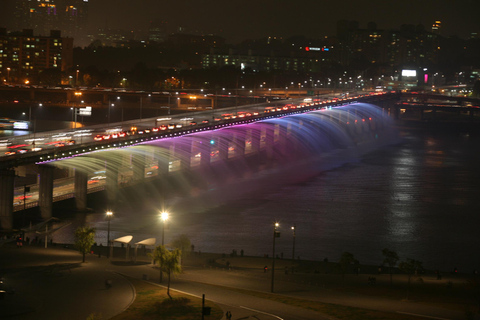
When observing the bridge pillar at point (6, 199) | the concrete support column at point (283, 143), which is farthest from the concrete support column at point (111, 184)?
the concrete support column at point (283, 143)

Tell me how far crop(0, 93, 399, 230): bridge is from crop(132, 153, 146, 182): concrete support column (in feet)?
0.19

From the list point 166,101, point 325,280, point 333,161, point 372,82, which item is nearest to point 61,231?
point 325,280

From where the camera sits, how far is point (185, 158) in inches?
1774

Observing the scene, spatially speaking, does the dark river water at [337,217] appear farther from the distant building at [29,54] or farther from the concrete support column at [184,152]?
the distant building at [29,54]

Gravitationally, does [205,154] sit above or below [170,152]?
below

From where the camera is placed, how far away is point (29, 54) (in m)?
107

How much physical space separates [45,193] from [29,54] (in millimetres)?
83840

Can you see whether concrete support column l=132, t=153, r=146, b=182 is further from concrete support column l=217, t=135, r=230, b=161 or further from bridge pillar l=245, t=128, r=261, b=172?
bridge pillar l=245, t=128, r=261, b=172

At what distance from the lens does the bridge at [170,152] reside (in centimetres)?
2901

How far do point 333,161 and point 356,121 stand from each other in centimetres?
2918

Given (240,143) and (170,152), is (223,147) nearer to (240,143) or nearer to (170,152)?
(240,143)

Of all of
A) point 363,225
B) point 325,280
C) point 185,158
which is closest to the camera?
point 325,280

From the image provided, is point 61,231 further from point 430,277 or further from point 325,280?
point 430,277

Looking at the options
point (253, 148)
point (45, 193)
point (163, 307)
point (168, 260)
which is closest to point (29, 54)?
point (253, 148)
